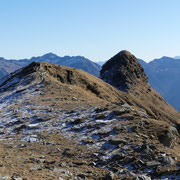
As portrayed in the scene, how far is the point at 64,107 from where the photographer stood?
2264cm

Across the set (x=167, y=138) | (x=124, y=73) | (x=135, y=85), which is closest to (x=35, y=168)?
(x=167, y=138)

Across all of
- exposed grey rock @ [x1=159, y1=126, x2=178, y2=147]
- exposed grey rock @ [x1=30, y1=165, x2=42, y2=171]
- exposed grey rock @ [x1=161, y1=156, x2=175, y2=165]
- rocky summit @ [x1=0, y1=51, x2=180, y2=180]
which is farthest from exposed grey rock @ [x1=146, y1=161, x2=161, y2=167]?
exposed grey rock @ [x1=30, y1=165, x2=42, y2=171]

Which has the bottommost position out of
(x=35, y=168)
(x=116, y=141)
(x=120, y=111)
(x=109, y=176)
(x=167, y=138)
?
(x=35, y=168)

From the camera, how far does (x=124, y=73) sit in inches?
3428

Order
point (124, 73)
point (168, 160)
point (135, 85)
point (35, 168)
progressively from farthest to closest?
point (124, 73), point (135, 85), point (168, 160), point (35, 168)

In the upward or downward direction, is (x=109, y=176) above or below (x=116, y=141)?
below

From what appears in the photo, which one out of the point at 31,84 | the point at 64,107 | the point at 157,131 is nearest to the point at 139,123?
the point at 157,131

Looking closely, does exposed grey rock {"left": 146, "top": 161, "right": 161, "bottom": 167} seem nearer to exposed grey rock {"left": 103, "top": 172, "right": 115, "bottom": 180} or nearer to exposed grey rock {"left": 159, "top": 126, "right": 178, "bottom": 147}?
exposed grey rock {"left": 103, "top": 172, "right": 115, "bottom": 180}

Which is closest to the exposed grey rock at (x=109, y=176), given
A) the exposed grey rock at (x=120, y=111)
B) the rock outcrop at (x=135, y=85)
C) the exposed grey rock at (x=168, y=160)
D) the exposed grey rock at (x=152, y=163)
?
the exposed grey rock at (x=152, y=163)

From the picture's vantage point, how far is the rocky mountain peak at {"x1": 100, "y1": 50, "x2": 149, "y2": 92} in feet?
273

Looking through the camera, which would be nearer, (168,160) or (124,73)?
(168,160)

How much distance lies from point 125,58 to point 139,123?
80.4 meters

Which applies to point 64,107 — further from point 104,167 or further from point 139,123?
point 104,167

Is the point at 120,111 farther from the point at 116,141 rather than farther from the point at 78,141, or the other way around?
the point at 78,141
